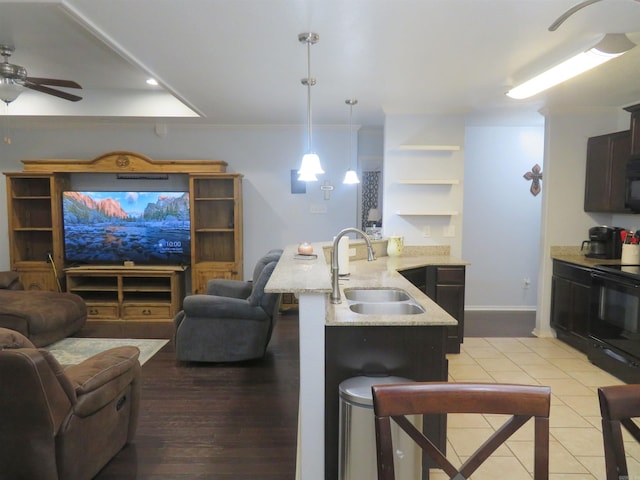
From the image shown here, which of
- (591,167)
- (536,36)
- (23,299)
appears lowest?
(23,299)

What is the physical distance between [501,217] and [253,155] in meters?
3.30

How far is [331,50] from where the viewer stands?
2.62 m

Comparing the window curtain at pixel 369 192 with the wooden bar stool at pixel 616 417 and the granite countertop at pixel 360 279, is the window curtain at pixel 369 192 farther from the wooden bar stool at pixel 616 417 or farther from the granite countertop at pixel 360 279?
the wooden bar stool at pixel 616 417

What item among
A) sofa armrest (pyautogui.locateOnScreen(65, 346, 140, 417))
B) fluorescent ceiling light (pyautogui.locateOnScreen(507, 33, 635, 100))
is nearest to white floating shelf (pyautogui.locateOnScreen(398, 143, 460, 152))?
fluorescent ceiling light (pyautogui.locateOnScreen(507, 33, 635, 100))

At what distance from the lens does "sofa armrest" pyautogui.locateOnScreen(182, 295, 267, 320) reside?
145 inches

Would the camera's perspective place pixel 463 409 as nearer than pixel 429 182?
Yes

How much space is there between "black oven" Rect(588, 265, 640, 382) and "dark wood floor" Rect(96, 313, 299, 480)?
261 centimetres

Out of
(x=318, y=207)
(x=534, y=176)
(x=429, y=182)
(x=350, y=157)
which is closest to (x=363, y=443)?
(x=429, y=182)

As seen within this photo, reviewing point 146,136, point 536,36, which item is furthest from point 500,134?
point 146,136

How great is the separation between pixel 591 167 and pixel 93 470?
4872 millimetres

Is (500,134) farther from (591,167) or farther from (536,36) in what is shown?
(536,36)

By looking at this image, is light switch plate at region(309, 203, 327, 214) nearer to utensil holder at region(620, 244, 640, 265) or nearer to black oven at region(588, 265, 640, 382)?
black oven at region(588, 265, 640, 382)

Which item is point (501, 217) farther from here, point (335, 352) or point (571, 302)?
point (335, 352)

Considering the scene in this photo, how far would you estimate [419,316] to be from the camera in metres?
2.16
